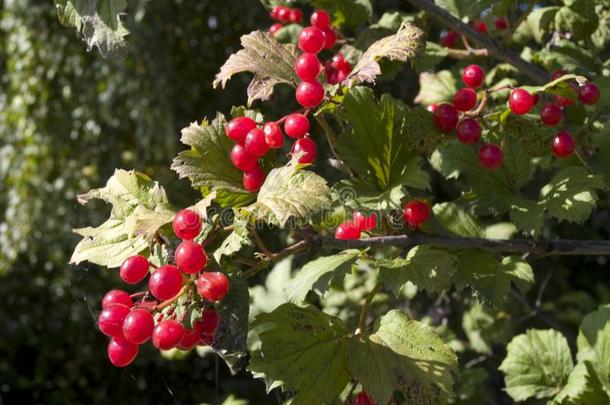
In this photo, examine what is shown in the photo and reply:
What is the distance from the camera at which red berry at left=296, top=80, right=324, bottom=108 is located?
881 millimetres

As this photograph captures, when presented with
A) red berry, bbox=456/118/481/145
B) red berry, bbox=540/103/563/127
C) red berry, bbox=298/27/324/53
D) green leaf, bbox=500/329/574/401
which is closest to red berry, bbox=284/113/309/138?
red berry, bbox=298/27/324/53

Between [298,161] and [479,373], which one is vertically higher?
[298,161]

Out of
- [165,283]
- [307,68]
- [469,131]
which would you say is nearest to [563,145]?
[469,131]

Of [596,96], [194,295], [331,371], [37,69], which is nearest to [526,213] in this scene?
[596,96]

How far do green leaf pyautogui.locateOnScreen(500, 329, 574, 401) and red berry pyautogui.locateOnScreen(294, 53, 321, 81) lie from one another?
2.19 ft

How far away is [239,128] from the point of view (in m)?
0.90

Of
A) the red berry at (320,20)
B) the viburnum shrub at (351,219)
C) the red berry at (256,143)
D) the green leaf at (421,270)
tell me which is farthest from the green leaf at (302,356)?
the red berry at (320,20)

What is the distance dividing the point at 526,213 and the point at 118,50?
0.61m

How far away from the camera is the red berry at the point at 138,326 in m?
0.76

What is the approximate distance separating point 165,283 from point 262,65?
1.09ft

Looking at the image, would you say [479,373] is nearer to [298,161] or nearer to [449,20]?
[449,20]

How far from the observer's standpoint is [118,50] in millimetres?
A: 968

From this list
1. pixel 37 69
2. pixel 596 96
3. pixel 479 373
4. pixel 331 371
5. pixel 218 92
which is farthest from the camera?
pixel 37 69

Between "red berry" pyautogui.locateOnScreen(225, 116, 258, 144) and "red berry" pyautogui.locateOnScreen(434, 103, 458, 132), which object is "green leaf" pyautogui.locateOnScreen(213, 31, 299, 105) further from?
"red berry" pyautogui.locateOnScreen(434, 103, 458, 132)
